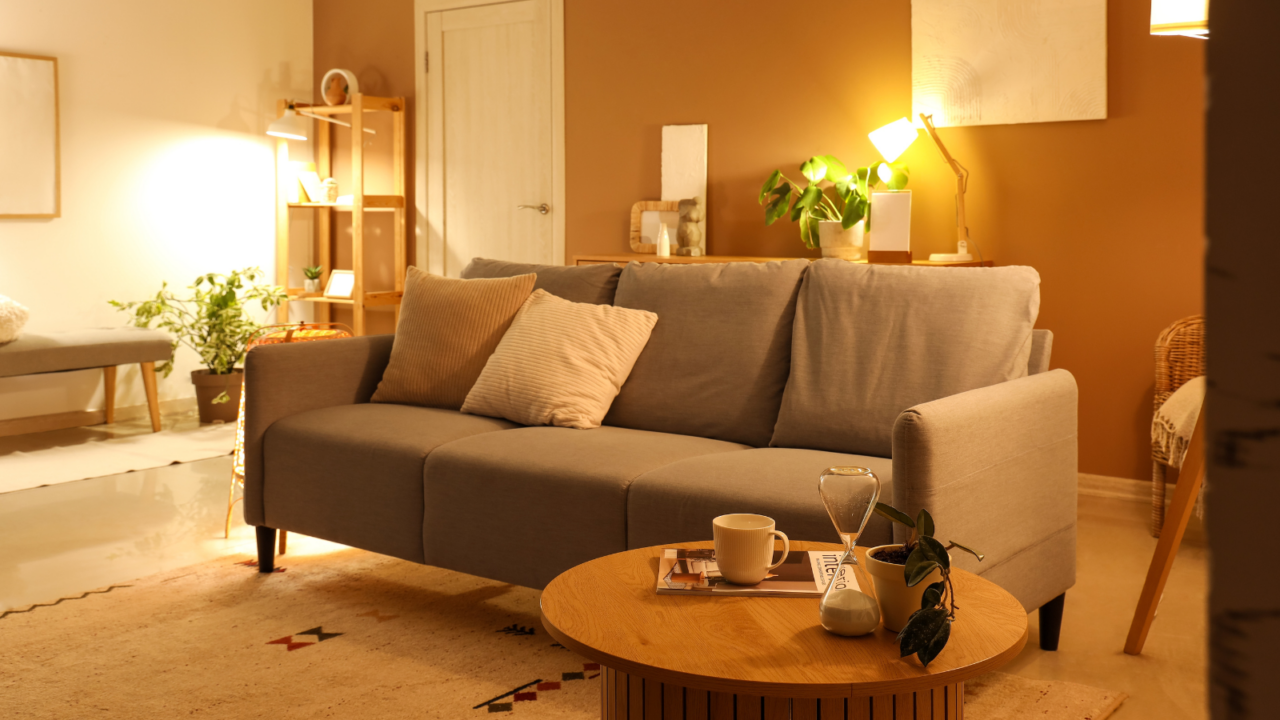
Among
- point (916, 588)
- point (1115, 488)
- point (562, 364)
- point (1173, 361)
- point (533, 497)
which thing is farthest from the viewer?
point (1115, 488)

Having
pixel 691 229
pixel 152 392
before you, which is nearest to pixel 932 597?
pixel 691 229

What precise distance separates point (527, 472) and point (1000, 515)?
106 centimetres

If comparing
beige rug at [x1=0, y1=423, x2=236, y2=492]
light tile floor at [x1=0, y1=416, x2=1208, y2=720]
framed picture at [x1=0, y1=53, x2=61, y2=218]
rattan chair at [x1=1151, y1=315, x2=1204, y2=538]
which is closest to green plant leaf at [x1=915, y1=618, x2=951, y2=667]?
light tile floor at [x1=0, y1=416, x2=1208, y2=720]

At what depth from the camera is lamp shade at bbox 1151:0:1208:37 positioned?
2158mm

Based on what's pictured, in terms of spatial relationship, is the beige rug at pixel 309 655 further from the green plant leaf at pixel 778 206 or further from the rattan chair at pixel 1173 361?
the green plant leaf at pixel 778 206

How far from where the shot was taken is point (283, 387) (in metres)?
2.98

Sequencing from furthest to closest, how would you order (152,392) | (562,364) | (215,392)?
(215,392)
(152,392)
(562,364)

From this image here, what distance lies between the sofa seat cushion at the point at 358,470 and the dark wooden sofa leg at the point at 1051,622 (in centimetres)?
145

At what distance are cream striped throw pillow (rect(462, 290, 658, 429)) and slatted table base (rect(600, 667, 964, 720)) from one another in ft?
4.84

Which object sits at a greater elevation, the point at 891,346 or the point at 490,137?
the point at 490,137

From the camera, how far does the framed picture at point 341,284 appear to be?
629cm

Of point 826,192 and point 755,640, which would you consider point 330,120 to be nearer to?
point 826,192

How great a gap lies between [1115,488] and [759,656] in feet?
10.7

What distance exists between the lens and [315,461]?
284 centimetres
